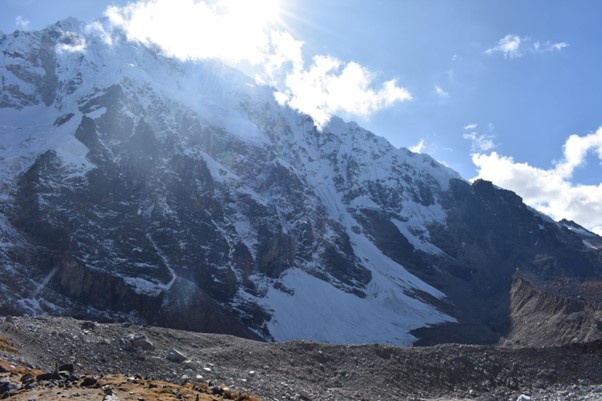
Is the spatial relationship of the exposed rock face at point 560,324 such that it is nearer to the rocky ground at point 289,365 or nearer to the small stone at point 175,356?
the rocky ground at point 289,365

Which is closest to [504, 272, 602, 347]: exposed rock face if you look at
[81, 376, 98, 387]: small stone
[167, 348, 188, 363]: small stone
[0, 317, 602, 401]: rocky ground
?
[0, 317, 602, 401]: rocky ground

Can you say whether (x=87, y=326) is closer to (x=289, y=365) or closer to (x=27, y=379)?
(x=289, y=365)

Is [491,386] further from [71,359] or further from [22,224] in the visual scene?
[22,224]

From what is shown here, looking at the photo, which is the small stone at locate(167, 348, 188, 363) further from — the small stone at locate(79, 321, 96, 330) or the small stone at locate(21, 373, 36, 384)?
the small stone at locate(21, 373, 36, 384)

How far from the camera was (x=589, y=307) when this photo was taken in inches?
6619

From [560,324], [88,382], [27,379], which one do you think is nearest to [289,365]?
[88,382]

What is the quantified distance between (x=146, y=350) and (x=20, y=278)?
5065 inches

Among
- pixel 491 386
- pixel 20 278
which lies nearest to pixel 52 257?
pixel 20 278

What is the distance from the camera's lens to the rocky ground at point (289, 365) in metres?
42.1

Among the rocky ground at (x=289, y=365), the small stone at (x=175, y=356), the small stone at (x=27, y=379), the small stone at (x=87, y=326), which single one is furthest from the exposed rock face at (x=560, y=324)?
the small stone at (x=27, y=379)

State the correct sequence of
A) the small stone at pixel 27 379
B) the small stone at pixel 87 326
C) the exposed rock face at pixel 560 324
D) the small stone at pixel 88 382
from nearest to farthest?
1. the small stone at pixel 27 379
2. the small stone at pixel 88 382
3. the small stone at pixel 87 326
4. the exposed rock face at pixel 560 324

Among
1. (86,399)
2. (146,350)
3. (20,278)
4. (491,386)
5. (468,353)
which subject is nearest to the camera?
(86,399)

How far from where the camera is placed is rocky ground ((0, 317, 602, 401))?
4212 cm

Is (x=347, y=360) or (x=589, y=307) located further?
(x=589, y=307)
